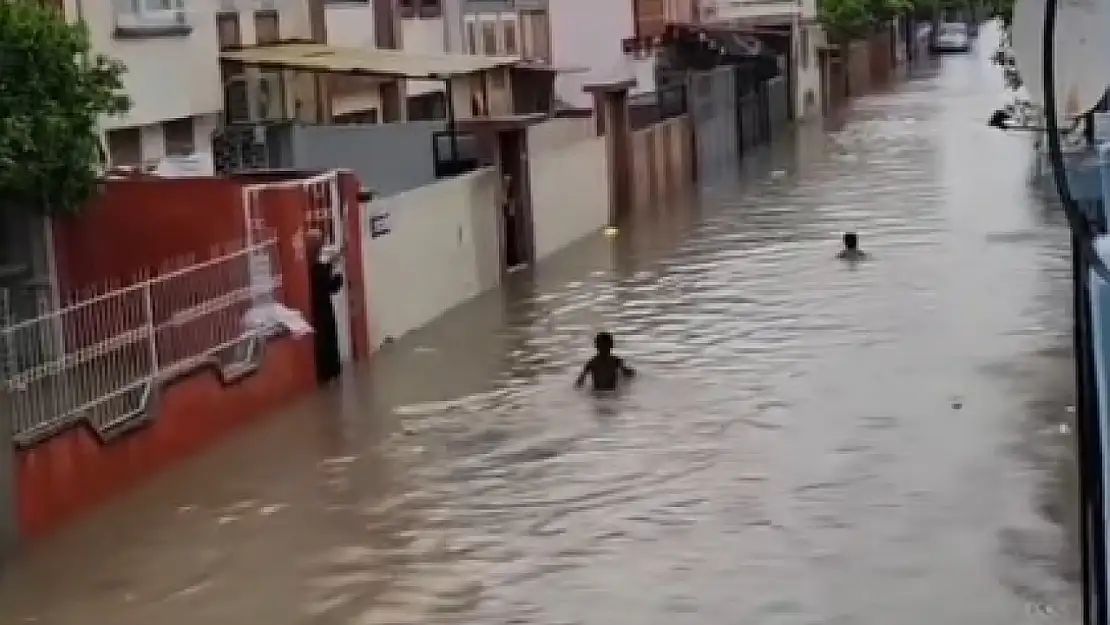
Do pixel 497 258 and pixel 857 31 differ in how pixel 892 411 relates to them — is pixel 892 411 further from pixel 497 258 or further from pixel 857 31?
pixel 857 31

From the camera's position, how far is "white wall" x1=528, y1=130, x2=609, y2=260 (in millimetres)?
27875

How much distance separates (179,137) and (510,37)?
53.4 ft

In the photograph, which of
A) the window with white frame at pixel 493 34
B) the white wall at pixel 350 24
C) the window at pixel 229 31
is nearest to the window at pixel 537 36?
the window with white frame at pixel 493 34

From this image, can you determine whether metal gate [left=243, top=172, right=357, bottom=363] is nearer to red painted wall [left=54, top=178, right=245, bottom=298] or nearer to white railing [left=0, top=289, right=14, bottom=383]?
red painted wall [left=54, top=178, right=245, bottom=298]

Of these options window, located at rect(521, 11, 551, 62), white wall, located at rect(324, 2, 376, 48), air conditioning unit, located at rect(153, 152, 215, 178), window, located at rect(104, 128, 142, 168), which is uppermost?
white wall, located at rect(324, 2, 376, 48)

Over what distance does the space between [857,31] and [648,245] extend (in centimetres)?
3978

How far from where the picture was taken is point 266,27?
26484mm

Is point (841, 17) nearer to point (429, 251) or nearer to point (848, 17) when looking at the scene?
point (848, 17)

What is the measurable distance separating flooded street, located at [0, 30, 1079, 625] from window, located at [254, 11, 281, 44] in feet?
16.3

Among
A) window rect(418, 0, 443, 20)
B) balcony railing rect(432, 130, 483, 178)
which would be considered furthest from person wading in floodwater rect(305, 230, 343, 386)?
window rect(418, 0, 443, 20)

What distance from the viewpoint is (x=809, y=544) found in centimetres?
1204

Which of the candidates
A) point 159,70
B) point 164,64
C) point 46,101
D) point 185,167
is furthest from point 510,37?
point 46,101

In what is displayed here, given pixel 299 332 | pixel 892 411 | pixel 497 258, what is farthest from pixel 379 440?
pixel 497 258

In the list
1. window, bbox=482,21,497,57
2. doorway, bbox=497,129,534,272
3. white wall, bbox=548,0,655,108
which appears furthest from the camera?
white wall, bbox=548,0,655,108
